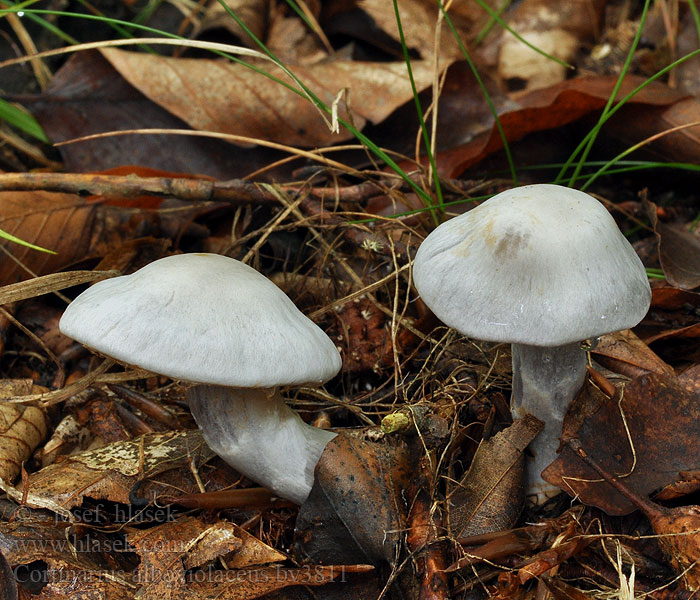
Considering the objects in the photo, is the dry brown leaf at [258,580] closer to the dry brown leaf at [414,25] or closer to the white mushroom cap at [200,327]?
the white mushroom cap at [200,327]

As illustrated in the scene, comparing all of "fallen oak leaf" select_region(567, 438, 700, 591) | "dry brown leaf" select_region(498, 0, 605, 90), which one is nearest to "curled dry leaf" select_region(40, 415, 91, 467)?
"fallen oak leaf" select_region(567, 438, 700, 591)

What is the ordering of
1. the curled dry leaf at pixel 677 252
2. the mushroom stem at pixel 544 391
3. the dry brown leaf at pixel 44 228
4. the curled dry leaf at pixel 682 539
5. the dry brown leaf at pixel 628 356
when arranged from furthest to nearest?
1. the dry brown leaf at pixel 44 228
2. the curled dry leaf at pixel 677 252
3. the dry brown leaf at pixel 628 356
4. the mushroom stem at pixel 544 391
5. the curled dry leaf at pixel 682 539

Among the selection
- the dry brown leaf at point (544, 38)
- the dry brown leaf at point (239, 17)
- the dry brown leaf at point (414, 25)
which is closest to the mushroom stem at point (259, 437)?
the dry brown leaf at point (239, 17)

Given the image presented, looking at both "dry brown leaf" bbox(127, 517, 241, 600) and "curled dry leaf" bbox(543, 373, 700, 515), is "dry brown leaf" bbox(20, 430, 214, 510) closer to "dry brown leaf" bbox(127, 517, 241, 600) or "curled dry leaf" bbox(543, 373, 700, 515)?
"dry brown leaf" bbox(127, 517, 241, 600)

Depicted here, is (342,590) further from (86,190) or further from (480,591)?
(86,190)

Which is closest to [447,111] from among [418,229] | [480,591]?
[418,229]

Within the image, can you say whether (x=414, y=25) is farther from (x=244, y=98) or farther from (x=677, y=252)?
(x=677, y=252)

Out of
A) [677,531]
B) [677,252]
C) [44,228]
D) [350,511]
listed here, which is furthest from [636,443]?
[44,228]
